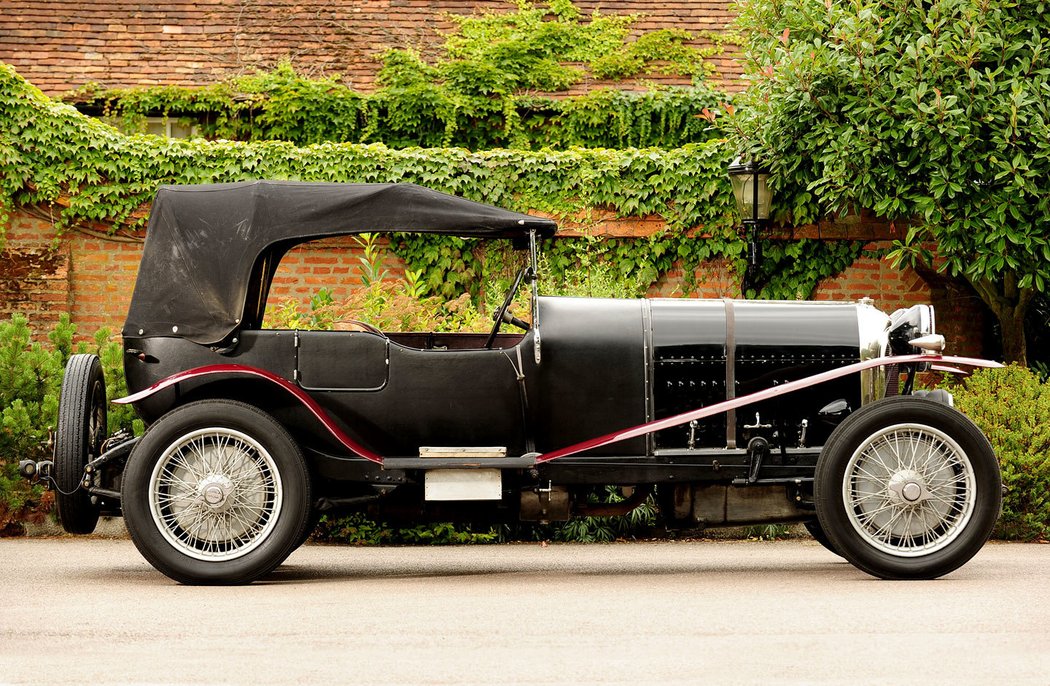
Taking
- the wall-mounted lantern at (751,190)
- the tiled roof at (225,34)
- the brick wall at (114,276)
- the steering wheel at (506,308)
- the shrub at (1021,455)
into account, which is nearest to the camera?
the steering wheel at (506,308)

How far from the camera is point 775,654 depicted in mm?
4727

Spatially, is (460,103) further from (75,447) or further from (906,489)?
(906,489)

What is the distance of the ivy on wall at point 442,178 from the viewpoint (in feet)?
43.3

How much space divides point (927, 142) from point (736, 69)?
19.6 feet

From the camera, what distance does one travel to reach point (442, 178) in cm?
1333

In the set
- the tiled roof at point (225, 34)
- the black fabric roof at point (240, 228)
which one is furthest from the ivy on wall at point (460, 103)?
the black fabric roof at point (240, 228)

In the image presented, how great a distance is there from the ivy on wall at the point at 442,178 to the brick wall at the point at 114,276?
21cm

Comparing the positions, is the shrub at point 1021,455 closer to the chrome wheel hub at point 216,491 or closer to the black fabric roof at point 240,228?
the black fabric roof at point 240,228

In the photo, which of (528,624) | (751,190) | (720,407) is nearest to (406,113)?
(751,190)

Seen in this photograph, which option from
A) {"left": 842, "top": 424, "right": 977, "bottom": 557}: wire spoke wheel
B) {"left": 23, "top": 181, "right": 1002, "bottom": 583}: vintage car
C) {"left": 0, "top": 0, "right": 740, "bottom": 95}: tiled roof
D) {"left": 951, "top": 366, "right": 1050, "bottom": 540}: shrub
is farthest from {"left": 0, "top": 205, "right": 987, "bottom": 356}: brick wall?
{"left": 842, "top": 424, "right": 977, "bottom": 557}: wire spoke wheel

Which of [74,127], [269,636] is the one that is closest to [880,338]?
[269,636]

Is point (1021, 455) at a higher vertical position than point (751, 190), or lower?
lower

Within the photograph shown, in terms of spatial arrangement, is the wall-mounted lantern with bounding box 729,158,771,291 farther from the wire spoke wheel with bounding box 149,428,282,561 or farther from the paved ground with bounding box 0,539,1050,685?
the wire spoke wheel with bounding box 149,428,282,561

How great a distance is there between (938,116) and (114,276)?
835 cm
